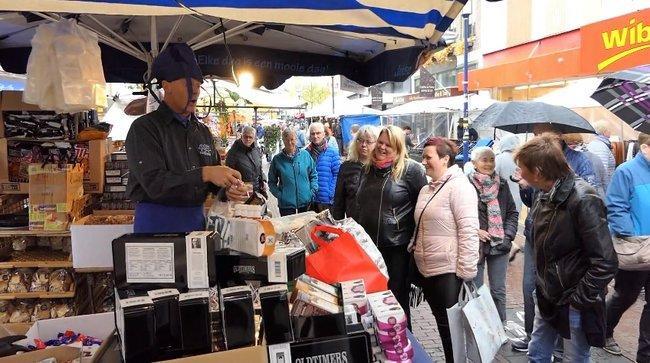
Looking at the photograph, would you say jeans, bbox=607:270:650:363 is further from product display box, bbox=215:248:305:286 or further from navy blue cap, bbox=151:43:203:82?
navy blue cap, bbox=151:43:203:82

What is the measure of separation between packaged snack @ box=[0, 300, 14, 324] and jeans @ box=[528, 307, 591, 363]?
12.9 ft

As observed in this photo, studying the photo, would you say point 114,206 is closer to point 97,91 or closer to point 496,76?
point 97,91

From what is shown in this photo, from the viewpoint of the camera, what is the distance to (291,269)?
1906mm

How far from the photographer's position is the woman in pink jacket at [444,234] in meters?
3.67

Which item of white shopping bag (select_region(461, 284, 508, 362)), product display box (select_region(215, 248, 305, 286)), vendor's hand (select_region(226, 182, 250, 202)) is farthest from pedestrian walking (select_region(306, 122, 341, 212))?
product display box (select_region(215, 248, 305, 286))

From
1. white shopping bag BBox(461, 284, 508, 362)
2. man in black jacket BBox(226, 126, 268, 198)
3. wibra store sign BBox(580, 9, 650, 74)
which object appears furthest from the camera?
wibra store sign BBox(580, 9, 650, 74)

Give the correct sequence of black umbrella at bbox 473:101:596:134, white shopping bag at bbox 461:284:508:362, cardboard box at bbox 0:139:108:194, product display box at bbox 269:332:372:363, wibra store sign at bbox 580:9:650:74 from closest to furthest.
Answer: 1. product display box at bbox 269:332:372:363
2. white shopping bag at bbox 461:284:508:362
3. cardboard box at bbox 0:139:108:194
4. black umbrella at bbox 473:101:596:134
5. wibra store sign at bbox 580:9:650:74

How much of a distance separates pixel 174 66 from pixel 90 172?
237 centimetres

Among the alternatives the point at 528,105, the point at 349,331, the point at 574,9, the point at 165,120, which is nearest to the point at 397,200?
the point at 165,120

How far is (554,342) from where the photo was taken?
358 cm

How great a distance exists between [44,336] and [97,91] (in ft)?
4.64

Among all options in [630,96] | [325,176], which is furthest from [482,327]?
[325,176]

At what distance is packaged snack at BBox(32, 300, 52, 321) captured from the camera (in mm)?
4031

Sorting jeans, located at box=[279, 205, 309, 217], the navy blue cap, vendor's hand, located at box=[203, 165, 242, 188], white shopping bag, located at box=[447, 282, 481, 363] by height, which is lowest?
white shopping bag, located at box=[447, 282, 481, 363]
